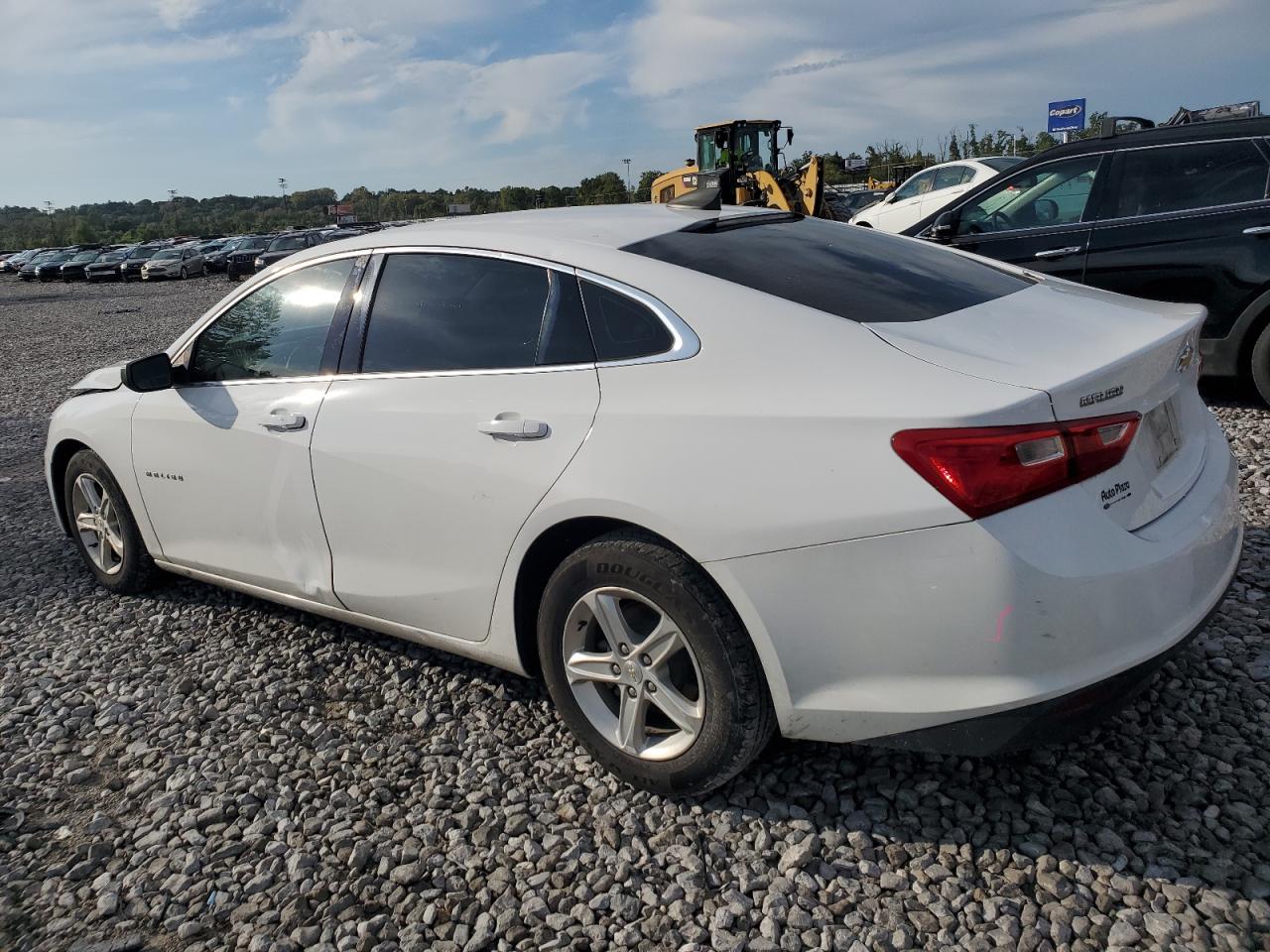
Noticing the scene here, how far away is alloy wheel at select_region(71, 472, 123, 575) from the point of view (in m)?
4.61

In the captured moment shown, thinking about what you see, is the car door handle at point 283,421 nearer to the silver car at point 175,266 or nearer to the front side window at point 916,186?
the front side window at point 916,186

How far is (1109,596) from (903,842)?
0.86 m

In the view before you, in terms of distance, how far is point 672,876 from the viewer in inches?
98.0

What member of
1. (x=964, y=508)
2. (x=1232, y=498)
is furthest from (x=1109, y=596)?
(x=1232, y=498)

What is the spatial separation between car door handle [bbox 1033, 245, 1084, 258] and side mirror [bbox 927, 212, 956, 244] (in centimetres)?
67

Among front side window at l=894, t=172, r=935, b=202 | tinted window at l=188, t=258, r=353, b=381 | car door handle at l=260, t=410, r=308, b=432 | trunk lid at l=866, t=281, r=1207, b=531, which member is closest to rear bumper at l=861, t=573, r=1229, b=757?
trunk lid at l=866, t=281, r=1207, b=531

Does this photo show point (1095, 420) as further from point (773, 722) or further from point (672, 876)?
point (672, 876)

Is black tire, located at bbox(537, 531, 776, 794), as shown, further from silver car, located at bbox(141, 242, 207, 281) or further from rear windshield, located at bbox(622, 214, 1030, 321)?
silver car, located at bbox(141, 242, 207, 281)

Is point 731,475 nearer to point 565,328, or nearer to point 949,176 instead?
point 565,328

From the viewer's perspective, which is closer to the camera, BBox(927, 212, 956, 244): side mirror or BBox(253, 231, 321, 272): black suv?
BBox(927, 212, 956, 244): side mirror

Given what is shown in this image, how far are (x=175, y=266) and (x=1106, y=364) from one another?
4435cm

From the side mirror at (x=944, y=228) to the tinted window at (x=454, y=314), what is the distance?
15.9 ft

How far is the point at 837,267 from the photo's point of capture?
292cm

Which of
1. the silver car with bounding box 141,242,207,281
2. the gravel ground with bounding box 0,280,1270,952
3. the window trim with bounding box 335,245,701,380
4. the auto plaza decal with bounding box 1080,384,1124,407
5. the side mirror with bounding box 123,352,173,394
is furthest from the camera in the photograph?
the silver car with bounding box 141,242,207,281
